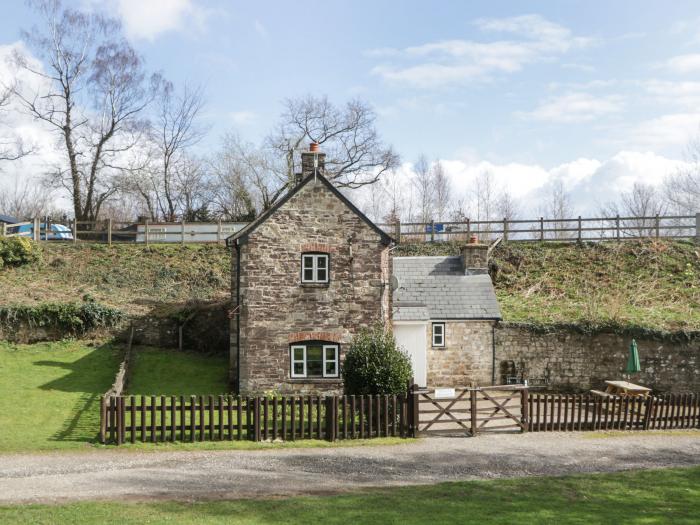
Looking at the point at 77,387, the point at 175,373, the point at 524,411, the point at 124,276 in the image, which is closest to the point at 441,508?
the point at 524,411

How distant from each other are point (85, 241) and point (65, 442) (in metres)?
28.1

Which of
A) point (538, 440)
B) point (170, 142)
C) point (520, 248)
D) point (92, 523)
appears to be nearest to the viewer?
point (92, 523)

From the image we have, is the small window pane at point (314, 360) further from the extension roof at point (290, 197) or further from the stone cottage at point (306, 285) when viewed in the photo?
the extension roof at point (290, 197)

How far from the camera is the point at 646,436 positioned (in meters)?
19.3

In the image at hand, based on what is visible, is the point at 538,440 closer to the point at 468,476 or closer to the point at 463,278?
the point at 468,476

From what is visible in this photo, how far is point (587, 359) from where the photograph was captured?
26062 millimetres

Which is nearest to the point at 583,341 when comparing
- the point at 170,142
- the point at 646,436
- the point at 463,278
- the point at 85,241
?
the point at 463,278

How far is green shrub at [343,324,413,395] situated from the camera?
62.5 feet

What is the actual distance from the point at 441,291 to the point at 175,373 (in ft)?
36.3

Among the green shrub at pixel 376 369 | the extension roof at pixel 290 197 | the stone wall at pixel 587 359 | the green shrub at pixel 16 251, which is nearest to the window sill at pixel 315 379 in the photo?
the green shrub at pixel 376 369

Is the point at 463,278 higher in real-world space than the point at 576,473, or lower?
higher

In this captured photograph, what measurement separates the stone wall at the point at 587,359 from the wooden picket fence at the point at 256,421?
31.5ft

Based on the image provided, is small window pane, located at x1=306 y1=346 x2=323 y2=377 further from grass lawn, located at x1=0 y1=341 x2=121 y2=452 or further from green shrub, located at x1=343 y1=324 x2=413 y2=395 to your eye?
grass lawn, located at x1=0 y1=341 x2=121 y2=452

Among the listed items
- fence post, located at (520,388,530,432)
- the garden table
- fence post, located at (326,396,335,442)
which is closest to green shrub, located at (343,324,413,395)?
fence post, located at (326,396,335,442)
